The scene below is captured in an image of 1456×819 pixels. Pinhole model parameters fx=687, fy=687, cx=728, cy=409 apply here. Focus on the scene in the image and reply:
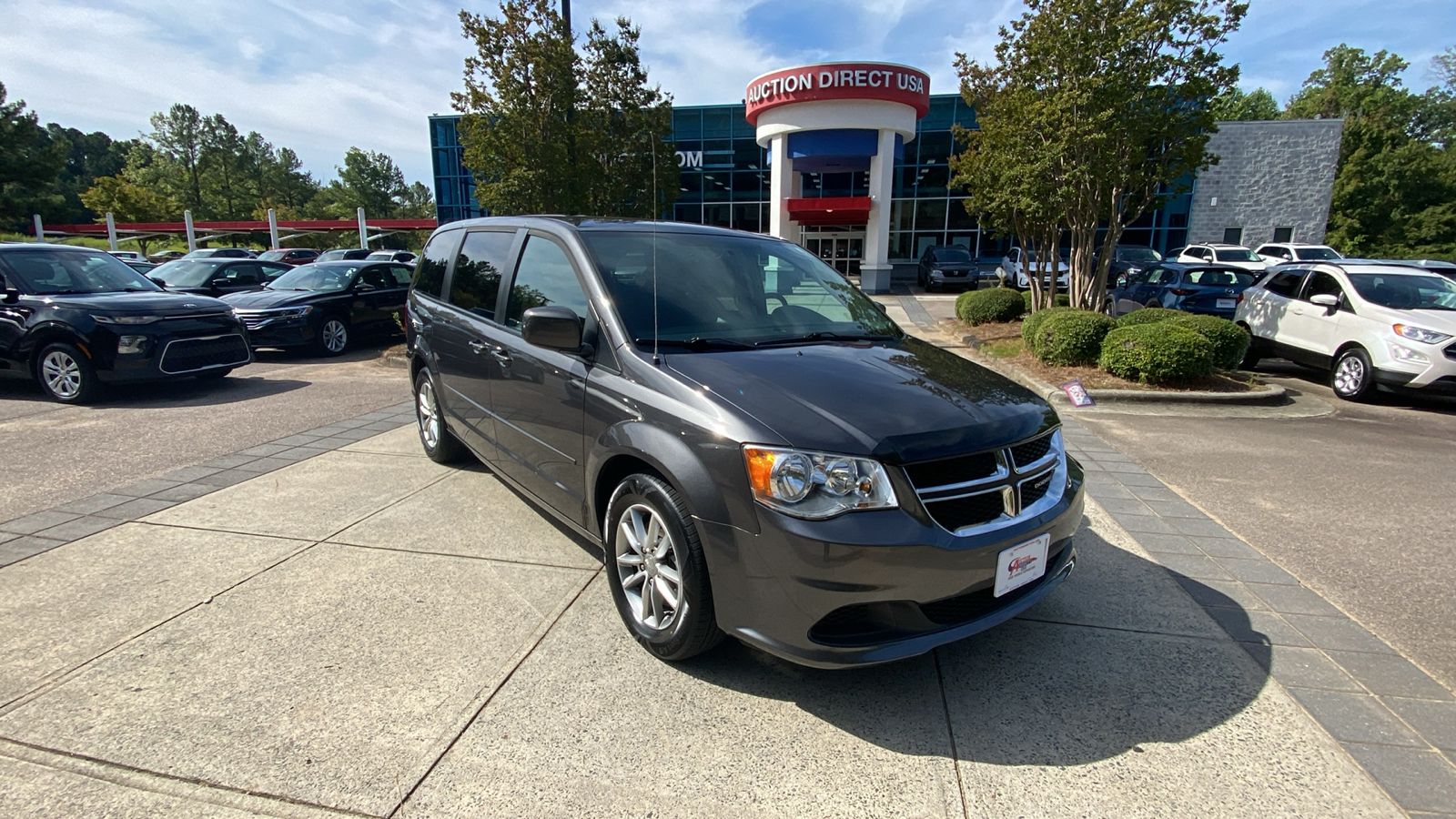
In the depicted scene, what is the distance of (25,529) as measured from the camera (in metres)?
4.11

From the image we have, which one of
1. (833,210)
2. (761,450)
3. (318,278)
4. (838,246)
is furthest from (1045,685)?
(838,246)

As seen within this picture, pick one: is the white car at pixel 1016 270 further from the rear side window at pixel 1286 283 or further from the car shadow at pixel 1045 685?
the car shadow at pixel 1045 685

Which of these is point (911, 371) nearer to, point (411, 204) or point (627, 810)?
point (627, 810)

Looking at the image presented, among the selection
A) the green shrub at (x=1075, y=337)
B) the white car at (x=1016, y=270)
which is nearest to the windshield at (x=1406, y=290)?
the green shrub at (x=1075, y=337)

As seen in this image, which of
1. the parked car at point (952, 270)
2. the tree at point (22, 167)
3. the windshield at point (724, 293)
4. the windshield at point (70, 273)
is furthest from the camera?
the tree at point (22, 167)

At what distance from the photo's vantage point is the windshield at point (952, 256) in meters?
25.1

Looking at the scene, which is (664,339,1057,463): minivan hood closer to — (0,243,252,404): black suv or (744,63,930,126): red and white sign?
(0,243,252,404): black suv

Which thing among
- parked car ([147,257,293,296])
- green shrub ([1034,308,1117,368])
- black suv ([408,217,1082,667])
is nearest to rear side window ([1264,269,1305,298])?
green shrub ([1034,308,1117,368])

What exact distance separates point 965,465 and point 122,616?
3792mm

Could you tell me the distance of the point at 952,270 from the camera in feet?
81.3

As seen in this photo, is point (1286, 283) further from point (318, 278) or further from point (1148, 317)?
point (318, 278)

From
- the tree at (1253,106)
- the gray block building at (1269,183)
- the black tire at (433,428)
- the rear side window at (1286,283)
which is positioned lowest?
the black tire at (433,428)

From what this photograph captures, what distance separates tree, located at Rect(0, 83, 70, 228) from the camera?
42406 mm

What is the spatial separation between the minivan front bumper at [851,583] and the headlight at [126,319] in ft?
26.9
